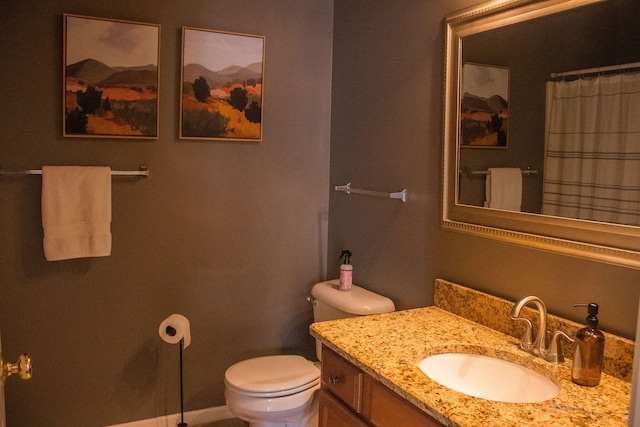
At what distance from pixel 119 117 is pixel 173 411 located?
57.0 inches

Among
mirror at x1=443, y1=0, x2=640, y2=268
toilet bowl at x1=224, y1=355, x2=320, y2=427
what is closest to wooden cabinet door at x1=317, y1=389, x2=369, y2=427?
toilet bowl at x1=224, y1=355, x2=320, y2=427

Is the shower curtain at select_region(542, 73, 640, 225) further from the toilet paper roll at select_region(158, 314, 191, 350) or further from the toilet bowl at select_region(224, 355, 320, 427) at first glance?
the toilet paper roll at select_region(158, 314, 191, 350)

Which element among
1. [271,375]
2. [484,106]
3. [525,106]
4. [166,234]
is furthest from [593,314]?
[166,234]

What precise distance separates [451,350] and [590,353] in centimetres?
42

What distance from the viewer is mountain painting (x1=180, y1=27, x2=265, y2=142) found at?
265cm

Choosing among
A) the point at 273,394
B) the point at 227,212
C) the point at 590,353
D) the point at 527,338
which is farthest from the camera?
the point at 227,212

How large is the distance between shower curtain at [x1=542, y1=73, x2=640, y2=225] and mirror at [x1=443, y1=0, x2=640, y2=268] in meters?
0.01

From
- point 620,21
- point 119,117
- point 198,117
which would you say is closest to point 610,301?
point 620,21

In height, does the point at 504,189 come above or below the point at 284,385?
above

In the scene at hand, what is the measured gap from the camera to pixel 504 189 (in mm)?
1850

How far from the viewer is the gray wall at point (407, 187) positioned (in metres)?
1.66

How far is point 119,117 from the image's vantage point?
8.33 feet

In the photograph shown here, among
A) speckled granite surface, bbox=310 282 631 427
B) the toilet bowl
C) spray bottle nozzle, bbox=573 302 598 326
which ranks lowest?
the toilet bowl

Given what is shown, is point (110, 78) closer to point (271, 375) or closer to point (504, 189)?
point (271, 375)
